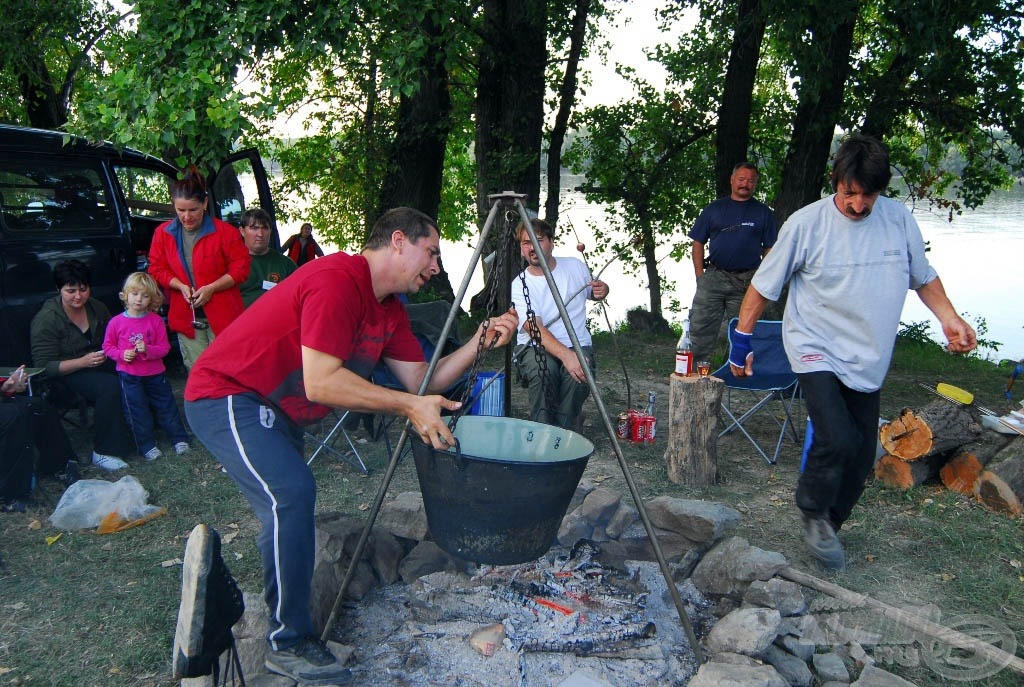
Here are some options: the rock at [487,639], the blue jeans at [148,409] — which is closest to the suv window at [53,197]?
the blue jeans at [148,409]

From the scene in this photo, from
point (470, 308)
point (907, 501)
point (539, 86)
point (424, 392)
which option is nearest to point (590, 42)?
point (539, 86)

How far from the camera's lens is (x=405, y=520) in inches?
149

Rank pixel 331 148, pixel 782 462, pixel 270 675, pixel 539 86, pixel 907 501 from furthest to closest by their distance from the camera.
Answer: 1. pixel 331 148
2. pixel 539 86
3. pixel 782 462
4. pixel 907 501
5. pixel 270 675

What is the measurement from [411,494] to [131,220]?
3616 millimetres

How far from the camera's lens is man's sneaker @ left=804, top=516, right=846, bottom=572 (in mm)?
3703

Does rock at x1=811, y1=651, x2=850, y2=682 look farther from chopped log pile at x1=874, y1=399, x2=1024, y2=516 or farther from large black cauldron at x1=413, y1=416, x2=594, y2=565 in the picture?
chopped log pile at x1=874, y1=399, x2=1024, y2=516

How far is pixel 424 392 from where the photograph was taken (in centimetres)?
313

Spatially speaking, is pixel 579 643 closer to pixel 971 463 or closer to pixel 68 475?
pixel 971 463

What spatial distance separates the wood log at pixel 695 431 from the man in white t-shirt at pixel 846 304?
1244 mm

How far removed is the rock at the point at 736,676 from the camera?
2596 millimetres

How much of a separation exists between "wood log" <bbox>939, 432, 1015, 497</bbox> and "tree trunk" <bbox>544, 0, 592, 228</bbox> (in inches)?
244

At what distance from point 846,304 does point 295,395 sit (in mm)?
2270

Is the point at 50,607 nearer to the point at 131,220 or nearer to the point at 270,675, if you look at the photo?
the point at 270,675

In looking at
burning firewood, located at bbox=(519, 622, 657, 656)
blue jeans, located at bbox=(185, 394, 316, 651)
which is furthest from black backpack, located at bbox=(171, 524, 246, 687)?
burning firewood, located at bbox=(519, 622, 657, 656)
